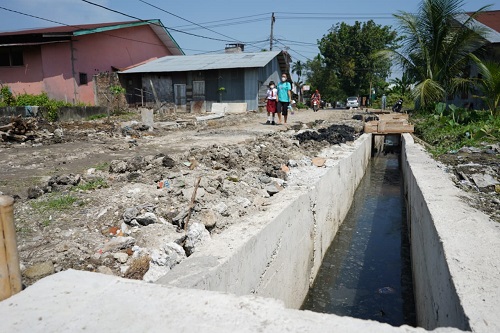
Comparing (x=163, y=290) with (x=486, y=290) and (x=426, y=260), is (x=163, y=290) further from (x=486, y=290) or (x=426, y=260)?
(x=426, y=260)

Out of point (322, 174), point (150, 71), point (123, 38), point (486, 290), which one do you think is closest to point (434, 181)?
point (322, 174)

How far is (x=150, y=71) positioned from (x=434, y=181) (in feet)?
60.7

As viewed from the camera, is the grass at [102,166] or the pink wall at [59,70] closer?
the grass at [102,166]

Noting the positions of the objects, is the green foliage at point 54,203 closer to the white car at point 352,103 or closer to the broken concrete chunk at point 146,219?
the broken concrete chunk at point 146,219

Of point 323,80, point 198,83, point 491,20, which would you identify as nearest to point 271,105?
point 198,83

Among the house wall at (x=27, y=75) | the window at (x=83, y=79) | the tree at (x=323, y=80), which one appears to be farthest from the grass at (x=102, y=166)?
the tree at (x=323, y=80)

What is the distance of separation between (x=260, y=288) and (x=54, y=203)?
2.14 m

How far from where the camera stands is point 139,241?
3.09 meters

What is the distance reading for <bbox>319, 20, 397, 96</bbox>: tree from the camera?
36531 mm

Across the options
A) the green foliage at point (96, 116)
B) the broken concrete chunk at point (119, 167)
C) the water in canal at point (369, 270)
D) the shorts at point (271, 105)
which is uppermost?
the shorts at point (271, 105)

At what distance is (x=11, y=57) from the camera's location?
57.8 ft

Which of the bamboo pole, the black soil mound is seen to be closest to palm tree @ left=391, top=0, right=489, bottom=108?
the black soil mound

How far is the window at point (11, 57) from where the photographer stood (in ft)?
57.3

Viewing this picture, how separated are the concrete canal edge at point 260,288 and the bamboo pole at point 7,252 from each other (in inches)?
2.7
